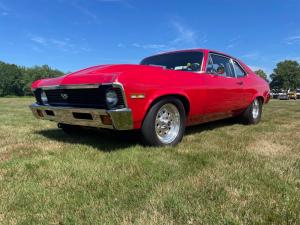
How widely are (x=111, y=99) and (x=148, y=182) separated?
48.4 inches

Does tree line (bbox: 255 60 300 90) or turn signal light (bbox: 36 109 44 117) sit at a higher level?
tree line (bbox: 255 60 300 90)

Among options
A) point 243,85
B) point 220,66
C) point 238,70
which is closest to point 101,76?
point 220,66

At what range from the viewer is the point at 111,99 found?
3600mm

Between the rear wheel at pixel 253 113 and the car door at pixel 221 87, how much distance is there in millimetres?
596

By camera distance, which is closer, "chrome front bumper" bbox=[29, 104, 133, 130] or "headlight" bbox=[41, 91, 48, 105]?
"chrome front bumper" bbox=[29, 104, 133, 130]

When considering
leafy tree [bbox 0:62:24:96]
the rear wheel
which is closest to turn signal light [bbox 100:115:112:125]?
the rear wheel

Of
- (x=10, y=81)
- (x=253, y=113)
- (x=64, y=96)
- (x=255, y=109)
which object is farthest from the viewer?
(x=10, y=81)

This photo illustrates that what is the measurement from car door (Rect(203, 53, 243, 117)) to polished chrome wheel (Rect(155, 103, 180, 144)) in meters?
0.78

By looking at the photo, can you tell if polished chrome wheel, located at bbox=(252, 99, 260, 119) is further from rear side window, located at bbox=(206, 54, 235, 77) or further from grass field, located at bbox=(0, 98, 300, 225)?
grass field, located at bbox=(0, 98, 300, 225)

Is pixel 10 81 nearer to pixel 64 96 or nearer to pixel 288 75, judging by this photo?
pixel 288 75

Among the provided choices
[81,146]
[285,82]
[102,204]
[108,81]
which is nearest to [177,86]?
[108,81]

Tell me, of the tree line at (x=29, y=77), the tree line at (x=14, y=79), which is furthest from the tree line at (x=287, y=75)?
the tree line at (x=14, y=79)

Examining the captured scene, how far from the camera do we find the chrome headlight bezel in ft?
11.8

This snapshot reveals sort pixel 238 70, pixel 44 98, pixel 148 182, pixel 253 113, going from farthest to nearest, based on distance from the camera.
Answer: pixel 253 113, pixel 238 70, pixel 44 98, pixel 148 182
